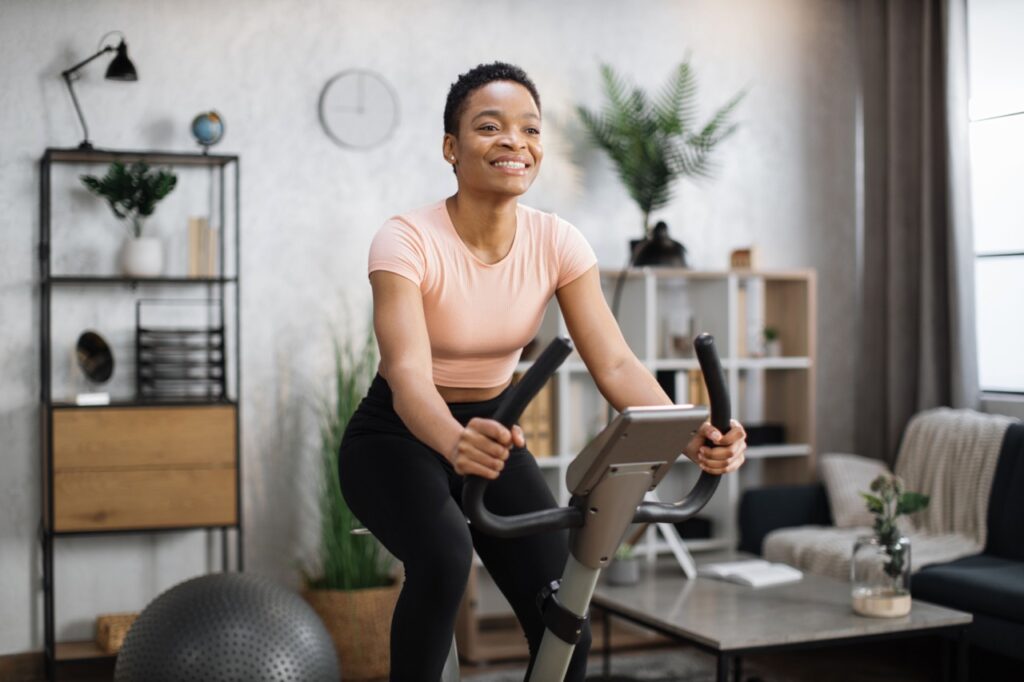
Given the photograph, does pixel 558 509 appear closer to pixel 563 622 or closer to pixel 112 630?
pixel 563 622

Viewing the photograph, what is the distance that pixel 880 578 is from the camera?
3605mm

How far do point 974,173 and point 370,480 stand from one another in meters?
3.82

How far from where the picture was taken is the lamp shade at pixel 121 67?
4.17 meters

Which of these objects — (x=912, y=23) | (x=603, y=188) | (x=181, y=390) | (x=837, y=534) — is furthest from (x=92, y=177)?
(x=912, y=23)

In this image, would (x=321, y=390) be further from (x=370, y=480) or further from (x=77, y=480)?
(x=370, y=480)

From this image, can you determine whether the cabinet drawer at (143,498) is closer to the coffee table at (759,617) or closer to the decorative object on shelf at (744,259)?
the coffee table at (759,617)

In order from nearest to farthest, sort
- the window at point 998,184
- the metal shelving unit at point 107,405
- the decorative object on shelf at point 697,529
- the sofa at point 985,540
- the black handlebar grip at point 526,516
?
1. the black handlebar grip at point 526,516
2. the sofa at point 985,540
3. the metal shelving unit at point 107,405
4. the window at point 998,184
5. the decorative object on shelf at point 697,529

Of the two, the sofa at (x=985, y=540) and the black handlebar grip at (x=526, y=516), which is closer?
the black handlebar grip at (x=526, y=516)

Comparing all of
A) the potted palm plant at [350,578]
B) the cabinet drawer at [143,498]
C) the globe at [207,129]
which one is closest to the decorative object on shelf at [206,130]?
the globe at [207,129]

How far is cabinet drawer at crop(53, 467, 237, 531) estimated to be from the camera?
159 inches

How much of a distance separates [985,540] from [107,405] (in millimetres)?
3093

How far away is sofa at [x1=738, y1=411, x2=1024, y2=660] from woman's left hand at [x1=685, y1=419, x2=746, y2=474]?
7.83ft

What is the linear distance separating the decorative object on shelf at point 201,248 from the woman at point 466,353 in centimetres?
245

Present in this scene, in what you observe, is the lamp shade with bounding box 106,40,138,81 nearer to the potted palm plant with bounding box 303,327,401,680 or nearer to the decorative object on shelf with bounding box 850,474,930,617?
the potted palm plant with bounding box 303,327,401,680
